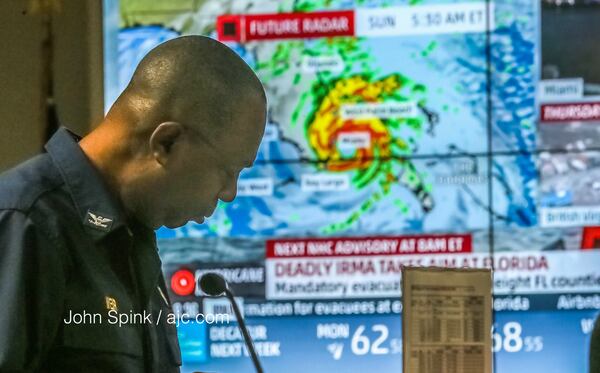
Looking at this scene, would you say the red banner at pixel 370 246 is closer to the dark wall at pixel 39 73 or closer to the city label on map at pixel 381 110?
the city label on map at pixel 381 110

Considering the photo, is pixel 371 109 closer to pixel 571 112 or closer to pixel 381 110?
pixel 381 110

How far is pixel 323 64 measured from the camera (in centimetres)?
380

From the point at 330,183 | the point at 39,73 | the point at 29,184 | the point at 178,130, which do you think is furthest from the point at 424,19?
the point at 29,184

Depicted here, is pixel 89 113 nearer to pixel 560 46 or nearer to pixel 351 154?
pixel 351 154

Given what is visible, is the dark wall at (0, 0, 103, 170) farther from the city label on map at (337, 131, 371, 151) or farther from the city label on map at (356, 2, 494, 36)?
the city label on map at (356, 2, 494, 36)

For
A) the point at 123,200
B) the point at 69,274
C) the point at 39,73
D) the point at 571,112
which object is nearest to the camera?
the point at 69,274

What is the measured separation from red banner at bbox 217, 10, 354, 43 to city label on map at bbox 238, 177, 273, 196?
0.53m

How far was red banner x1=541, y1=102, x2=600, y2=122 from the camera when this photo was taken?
3.72 meters

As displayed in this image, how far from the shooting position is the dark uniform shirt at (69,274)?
1.44 metres

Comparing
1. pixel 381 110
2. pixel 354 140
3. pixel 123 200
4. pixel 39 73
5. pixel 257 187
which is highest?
pixel 39 73

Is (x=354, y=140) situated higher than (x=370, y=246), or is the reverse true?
(x=354, y=140)

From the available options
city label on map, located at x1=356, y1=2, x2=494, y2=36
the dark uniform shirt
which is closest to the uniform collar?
the dark uniform shirt

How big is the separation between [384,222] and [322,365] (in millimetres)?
588

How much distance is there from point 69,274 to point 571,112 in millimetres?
2633
